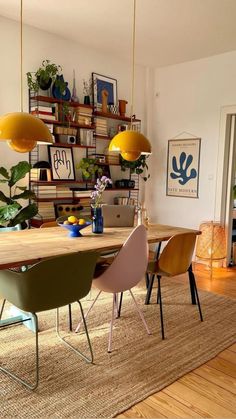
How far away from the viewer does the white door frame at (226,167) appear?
4.67 meters

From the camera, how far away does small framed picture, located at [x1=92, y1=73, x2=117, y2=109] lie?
15.3 feet

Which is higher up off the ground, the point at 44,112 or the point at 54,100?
the point at 54,100

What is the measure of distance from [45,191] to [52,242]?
1.73 metres

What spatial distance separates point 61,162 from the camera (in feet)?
14.3

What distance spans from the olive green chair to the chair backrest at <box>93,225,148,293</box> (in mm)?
286

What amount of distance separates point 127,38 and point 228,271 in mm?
3257

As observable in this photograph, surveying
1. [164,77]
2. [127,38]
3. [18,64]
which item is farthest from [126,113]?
[18,64]

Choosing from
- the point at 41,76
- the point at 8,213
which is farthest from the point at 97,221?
the point at 41,76

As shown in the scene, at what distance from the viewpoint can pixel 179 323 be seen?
2965mm

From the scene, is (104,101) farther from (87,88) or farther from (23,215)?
(23,215)

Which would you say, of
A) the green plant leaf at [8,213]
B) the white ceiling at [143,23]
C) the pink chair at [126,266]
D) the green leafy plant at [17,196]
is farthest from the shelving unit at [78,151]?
the pink chair at [126,266]

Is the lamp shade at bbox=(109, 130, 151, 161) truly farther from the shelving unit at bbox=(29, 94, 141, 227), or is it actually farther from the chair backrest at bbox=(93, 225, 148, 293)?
the shelving unit at bbox=(29, 94, 141, 227)

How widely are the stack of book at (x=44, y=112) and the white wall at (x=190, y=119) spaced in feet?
6.48

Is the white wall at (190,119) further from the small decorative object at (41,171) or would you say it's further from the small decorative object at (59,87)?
the small decorative object at (41,171)
